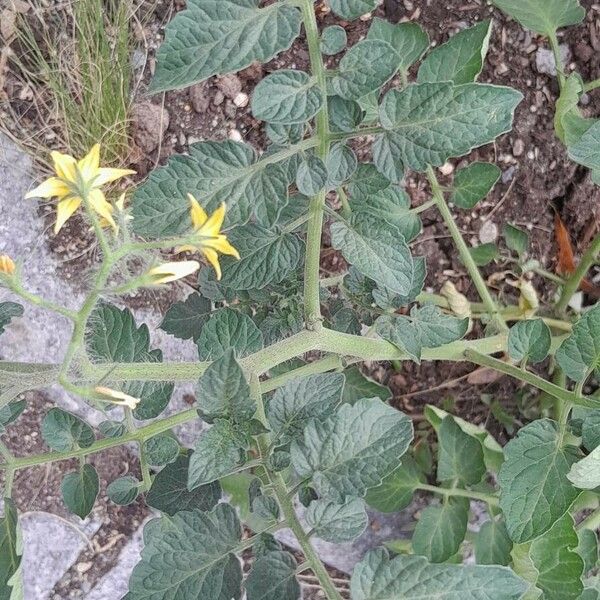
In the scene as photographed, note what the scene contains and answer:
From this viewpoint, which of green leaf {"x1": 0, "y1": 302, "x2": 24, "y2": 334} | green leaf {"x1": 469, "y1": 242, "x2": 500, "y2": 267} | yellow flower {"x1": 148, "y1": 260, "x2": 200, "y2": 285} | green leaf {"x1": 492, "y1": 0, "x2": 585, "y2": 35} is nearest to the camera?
yellow flower {"x1": 148, "y1": 260, "x2": 200, "y2": 285}

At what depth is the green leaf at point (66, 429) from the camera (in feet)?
3.10

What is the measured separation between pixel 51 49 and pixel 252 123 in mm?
413

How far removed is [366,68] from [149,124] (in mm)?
890

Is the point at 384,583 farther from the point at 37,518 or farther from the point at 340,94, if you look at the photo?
the point at 37,518

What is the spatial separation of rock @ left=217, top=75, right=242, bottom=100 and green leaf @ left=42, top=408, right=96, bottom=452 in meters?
0.86

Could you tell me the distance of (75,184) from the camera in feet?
2.20

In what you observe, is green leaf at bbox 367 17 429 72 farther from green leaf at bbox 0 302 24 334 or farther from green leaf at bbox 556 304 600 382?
green leaf at bbox 0 302 24 334

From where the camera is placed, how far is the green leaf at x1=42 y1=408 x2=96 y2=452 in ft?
3.10

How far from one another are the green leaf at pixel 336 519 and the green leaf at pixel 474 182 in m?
0.61

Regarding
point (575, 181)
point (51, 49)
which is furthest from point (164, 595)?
point (575, 181)

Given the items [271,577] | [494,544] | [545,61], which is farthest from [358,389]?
[545,61]

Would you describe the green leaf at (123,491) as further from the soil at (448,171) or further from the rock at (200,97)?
the rock at (200,97)

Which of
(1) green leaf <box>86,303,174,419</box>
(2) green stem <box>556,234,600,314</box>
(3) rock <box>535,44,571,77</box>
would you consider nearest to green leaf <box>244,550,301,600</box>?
(1) green leaf <box>86,303,174,419</box>

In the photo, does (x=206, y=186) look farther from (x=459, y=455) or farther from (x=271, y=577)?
(x=459, y=455)
